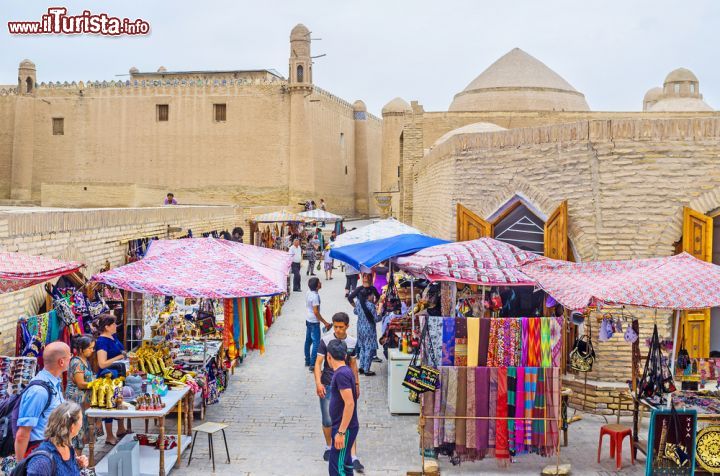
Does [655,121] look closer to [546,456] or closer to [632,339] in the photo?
[632,339]

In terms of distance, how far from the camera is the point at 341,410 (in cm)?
565

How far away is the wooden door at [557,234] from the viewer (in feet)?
28.2

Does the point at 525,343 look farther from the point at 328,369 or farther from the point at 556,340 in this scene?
the point at 328,369

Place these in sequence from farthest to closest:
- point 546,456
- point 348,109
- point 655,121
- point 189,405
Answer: point 348,109 < point 655,121 < point 189,405 < point 546,456

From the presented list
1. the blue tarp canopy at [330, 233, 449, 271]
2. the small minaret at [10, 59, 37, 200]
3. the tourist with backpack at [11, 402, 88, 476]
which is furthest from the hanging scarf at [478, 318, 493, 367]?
the small minaret at [10, 59, 37, 200]

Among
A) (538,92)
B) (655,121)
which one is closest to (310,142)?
(538,92)

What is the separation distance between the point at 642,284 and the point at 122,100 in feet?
107

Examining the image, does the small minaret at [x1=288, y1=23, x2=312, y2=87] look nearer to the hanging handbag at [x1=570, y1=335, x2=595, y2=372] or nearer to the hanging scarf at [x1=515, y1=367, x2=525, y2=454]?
the hanging handbag at [x1=570, y1=335, x2=595, y2=372]

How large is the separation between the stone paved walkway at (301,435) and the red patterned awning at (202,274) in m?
1.44

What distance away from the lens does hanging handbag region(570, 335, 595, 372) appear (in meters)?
7.85

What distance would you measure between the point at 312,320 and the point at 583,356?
11.6ft

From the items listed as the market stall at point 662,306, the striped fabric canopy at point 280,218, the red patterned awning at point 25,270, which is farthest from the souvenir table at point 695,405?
the striped fabric canopy at point 280,218

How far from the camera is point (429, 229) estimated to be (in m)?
15.4

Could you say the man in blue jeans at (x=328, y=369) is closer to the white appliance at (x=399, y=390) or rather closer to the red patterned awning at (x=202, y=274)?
the red patterned awning at (x=202, y=274)
